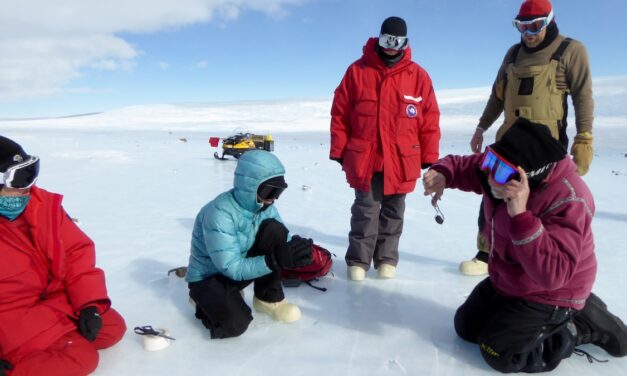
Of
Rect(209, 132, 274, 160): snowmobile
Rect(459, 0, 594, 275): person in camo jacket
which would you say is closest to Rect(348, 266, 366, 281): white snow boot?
Rect(459, 0, 594, 275): person in camo jacket

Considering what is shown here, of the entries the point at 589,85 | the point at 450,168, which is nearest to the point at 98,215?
the point at 450,168

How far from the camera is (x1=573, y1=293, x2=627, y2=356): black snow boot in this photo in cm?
216

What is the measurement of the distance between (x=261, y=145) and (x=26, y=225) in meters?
10.6

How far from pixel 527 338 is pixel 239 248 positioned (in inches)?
58.7

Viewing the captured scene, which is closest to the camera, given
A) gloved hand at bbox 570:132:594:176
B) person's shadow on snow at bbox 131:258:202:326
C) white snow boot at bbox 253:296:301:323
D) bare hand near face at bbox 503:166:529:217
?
bare hand near face at bbox 503:166:529:217

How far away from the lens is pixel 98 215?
5.07 m

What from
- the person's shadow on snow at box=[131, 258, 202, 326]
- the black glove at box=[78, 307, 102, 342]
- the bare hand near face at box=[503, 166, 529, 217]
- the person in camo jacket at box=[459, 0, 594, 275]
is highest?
the person in camo jacket at box=[459, 0, 594, 275]

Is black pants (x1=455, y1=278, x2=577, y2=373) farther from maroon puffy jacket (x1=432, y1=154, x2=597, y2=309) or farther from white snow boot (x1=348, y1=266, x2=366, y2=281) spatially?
white snow boot (x1=348, y1=266, x2=366, y2=281)

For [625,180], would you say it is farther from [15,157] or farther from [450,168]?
[15,157]

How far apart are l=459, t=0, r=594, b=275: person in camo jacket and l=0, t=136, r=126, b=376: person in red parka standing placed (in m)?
2.32

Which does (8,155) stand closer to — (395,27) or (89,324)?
(89,324)

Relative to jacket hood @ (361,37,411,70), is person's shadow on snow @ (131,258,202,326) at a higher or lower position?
lower

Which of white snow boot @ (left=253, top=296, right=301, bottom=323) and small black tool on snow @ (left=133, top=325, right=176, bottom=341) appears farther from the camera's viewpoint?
white snow boot @ (left=253, top=296, right=301, bottom=323)

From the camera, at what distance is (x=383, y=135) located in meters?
3.11
